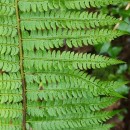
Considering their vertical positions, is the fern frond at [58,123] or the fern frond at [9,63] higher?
the fern frond at [9,63]

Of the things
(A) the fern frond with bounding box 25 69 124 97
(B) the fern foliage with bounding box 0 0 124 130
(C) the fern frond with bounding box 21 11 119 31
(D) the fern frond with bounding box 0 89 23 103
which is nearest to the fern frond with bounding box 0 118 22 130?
(B) the fern foliage with bounding box 0 0 124 130

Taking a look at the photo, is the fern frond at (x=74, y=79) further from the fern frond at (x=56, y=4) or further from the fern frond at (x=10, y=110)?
the fern frond at (x=56, y=4)

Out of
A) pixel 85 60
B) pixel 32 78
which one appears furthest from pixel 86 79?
pixel 32 78

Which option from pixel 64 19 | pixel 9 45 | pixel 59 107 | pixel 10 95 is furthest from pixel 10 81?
pixel 64 19

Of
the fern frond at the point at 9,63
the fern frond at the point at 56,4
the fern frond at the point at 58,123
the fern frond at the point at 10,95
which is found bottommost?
the fern frond at the point at 58,123

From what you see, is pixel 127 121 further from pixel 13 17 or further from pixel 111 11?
pixel 13 17

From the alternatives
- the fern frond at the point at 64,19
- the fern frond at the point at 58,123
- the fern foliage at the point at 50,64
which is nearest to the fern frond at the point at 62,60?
the fern foliage at the point at 50,64

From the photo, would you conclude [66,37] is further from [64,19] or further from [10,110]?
[10,110]
